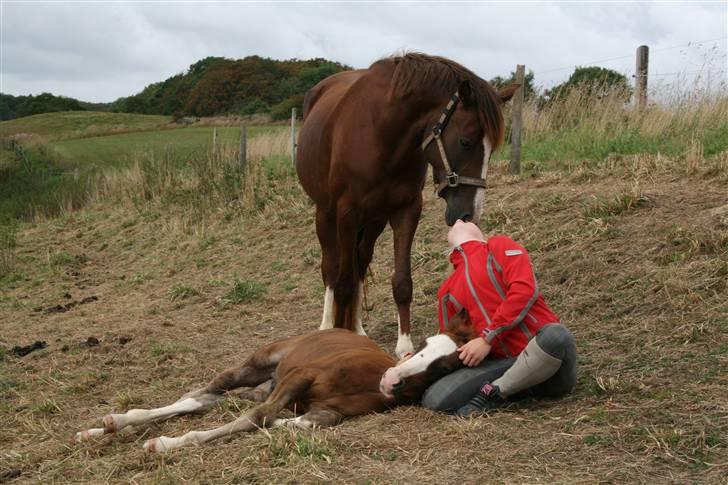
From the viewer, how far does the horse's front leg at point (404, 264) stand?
5.65m

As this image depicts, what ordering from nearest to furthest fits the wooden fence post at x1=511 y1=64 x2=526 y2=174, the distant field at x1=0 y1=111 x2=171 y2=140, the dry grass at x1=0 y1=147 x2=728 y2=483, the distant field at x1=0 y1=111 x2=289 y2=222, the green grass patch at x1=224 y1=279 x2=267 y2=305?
the dry grass at x1=0 y1=147 x2=728 y2=483 < the green grass patch at x1=224 y1=279 x2=267 y2=305 < the wooden fence post at x1=511 y1=64 x2=526 y2=174 < the distant field at x1=0 y1=111 x2=289 y2=222 < the distant field at x1=0 y1=111 x2=171 y2=140

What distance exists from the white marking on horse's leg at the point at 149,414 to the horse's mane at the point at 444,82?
95.5 inches

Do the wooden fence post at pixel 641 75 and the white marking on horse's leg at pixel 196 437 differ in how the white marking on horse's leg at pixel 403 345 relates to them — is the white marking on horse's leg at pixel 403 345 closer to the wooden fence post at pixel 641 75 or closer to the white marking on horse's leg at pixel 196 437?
the white marking on horse's leg at pixel 196 437

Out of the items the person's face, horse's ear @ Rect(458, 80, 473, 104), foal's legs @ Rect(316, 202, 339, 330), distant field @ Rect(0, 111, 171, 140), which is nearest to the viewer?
the person's face

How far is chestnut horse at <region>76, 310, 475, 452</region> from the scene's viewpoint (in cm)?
400

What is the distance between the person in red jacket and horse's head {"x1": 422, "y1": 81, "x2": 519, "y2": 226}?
0.67 metres

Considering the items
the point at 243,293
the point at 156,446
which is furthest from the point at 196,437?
the point at 243,293

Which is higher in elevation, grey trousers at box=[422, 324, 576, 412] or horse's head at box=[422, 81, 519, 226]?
horse's head at box=[422, 81, 519, 226]

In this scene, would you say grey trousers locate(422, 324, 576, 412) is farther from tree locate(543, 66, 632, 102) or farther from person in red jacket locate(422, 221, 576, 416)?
tree locate(543, 66, 632, 102)

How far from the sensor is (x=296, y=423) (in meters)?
3.94

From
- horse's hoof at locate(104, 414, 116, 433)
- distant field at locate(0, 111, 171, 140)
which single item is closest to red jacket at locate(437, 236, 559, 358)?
horse's hoof at locate(104, 414, 116, 433)

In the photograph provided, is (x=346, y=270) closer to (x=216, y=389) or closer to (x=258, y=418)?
(x=216, y=389)

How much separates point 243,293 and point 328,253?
2683 millimetres

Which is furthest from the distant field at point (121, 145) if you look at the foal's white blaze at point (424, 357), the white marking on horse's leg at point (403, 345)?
the foal's white blaze at point (424, 357)
